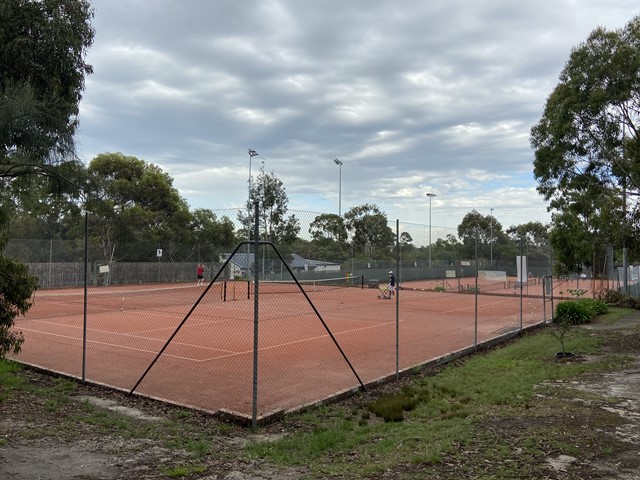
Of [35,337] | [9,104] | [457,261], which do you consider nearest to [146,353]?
[35,337]

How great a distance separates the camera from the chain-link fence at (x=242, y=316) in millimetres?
9625

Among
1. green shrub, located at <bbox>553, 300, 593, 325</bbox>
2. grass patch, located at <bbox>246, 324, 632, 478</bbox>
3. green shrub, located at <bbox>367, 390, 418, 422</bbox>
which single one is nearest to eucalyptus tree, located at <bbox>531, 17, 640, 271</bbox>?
green shrub, located at <bbox>553, 300, 593, 325</bbox>

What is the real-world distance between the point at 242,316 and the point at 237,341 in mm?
4348

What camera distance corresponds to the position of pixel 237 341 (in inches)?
618

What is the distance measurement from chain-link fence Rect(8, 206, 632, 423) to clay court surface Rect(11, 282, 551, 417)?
0.16 feet

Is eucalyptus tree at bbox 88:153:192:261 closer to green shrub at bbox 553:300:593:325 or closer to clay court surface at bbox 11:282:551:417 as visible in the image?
clay court surface at bbox 11:282:551:417

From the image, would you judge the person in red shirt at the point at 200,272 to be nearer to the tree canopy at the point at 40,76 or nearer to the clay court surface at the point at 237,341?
the clay court surface at the point at 237,341

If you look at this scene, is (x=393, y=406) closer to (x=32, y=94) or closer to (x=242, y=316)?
(x=32, y=94)

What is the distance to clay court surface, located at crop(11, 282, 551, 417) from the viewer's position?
383 inches

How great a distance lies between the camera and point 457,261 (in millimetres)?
19391

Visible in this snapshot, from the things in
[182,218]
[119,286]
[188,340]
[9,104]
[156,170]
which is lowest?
[188,340]

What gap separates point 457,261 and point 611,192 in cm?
582

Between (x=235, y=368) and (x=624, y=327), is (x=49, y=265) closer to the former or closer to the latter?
(x=235, y=368)

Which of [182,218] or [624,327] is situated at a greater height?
[182,218]
